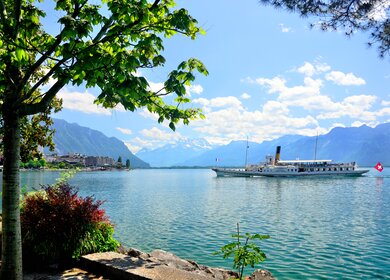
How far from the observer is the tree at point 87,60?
5.81 meters

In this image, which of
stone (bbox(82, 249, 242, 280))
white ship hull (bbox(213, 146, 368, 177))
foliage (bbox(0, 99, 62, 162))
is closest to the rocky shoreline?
stone (bbox(82, 249, 242, 280))

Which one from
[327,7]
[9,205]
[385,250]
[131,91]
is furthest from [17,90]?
[385,250]

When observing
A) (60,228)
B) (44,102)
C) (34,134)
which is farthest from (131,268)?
(34,134)

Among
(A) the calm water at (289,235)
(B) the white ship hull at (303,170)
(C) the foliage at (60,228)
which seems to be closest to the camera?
(C) the foliage at (60,228)

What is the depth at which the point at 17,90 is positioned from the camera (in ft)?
23.6

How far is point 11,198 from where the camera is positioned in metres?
7.34

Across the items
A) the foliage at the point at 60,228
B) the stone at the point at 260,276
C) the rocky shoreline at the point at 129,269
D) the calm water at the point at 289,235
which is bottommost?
the calm water at the point at 289,235

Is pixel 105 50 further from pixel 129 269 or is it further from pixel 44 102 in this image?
pixel 129 269

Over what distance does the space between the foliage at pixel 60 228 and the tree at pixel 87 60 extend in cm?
196

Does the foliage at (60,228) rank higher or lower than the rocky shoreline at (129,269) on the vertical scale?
higher

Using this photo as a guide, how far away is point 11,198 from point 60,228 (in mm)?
2730

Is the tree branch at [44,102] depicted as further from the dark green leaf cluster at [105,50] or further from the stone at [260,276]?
the stone at [260,276]

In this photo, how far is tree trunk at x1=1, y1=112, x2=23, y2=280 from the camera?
736cm

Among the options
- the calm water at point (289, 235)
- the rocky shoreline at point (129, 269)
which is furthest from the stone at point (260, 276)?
the calm water at point (289, 235)
